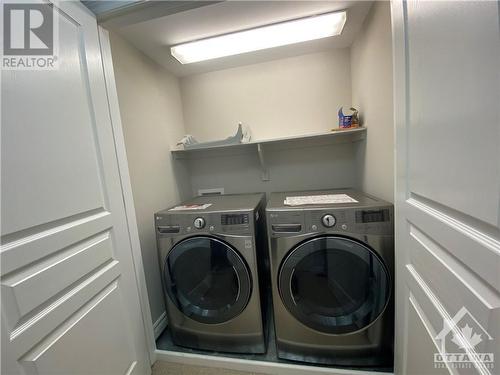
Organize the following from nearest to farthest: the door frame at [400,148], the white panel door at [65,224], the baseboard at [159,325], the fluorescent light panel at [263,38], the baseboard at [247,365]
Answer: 1. the white panel door at [65,224]
2. the door frame at [400,148]
3. the baseboard at [247,365]
4. the fluorescent light panel at [263,38]
5. the baseboard at [159,325]

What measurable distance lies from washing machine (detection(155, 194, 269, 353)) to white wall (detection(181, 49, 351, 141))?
A: 1044 millimetres

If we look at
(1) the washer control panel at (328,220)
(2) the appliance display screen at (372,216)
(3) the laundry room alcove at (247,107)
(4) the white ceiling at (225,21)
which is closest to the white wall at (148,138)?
(3) the laundry room alcove at (247,107)

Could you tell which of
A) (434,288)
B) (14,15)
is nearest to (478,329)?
(434,288)

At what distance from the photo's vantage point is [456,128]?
50cm

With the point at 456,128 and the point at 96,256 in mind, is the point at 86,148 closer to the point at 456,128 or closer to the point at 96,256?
the point at 96,256

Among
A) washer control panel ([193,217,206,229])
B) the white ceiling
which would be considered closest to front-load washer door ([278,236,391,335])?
washer control panel ([193,217,206,229])

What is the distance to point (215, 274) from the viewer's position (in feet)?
4.24

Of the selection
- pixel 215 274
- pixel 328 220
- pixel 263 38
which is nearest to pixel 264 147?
pixel 263 38

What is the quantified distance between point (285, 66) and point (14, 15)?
5.64ft

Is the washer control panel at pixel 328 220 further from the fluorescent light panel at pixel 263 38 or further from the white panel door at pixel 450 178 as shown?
the fluorescent light panel at pixel 263 38

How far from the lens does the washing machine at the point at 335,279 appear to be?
1.09 meters

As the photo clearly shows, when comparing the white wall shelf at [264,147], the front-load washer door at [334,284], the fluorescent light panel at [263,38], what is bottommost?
the front-load washer door at [334,284]

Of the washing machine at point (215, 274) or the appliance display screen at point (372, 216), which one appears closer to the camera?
the appliance display screen at point (372, 216)

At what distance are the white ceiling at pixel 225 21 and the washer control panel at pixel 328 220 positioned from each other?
128 cm
